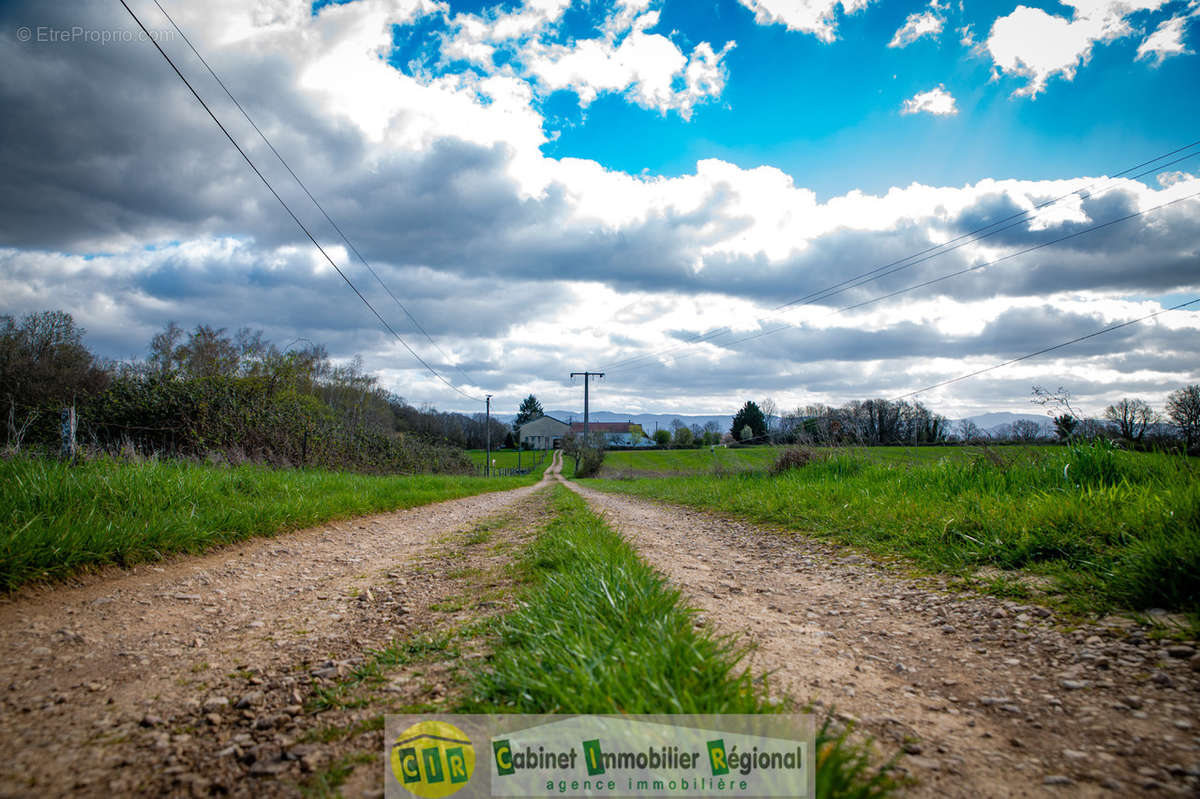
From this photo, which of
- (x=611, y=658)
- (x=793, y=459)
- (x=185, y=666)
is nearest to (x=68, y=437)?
(x=185, y=666)

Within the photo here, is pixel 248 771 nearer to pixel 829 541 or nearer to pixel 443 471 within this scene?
pixel 829 541

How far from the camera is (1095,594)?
310 cm

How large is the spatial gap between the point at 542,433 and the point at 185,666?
354 ft

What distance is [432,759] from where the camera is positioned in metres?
1.71

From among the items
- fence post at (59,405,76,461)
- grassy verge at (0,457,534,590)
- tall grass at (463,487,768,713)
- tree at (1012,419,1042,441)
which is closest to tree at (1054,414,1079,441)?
tree at (1012,419,1042,441)

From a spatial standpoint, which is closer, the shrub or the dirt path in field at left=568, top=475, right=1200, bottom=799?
the dirt path in field at left=568, top=475, right=1200, bottom=799

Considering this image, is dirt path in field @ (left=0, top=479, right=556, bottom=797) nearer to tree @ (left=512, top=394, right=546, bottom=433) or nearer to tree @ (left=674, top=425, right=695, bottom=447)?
tree @ (left=674, top=425, right=695, bottom=447)

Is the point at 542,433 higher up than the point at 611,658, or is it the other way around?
the point at 611,658

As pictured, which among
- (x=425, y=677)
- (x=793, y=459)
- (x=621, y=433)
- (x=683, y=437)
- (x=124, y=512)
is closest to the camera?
(x=425, y=677)

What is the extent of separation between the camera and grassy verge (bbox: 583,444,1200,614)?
302 centimetres

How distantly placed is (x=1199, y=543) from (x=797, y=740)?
119 inches

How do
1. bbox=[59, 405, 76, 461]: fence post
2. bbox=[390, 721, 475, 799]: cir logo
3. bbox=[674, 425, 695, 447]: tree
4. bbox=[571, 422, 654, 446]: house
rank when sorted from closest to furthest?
bbox=[390, 721, 475, 799]: cir logo < bbox=[59, 405, 76, 461]: fence post < bbox=[674, 425, 695, 447]: tree < bbox=[571, 422, 654, 446]: house

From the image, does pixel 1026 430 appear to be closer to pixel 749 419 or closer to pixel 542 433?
pixel 749 419

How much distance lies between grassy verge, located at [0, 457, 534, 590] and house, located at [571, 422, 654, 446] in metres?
80.2
